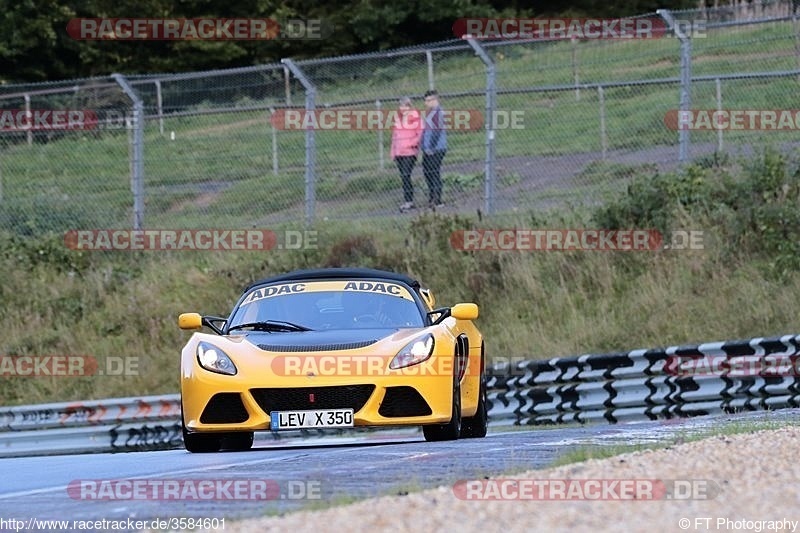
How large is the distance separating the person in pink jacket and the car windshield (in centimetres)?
913

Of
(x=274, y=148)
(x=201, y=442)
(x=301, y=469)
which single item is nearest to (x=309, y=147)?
(x=274, y=148)

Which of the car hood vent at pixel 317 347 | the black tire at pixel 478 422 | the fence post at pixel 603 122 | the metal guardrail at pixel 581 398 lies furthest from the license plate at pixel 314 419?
the fence post at pixel 603 122

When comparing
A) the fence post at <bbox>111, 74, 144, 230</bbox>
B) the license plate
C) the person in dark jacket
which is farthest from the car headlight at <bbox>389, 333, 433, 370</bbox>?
the fence post at <bbox>111, 74, 144, 230</bbox>

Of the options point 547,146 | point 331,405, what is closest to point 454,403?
point 331,405

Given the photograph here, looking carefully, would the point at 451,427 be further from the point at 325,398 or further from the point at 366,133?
the point at 366,133

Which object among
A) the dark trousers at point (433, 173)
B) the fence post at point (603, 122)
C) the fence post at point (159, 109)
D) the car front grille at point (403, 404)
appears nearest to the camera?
the car front grille at point (403, 404)

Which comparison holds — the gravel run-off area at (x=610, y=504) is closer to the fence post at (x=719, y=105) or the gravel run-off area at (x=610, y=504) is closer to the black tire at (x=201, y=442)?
the black tire at (x=201, y=442)

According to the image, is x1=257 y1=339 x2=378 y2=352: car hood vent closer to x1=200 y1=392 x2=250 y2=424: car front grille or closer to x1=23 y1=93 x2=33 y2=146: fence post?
x1=200 y1=392 x2=250 y2=424: car front grille

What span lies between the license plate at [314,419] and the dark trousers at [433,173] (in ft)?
35.5

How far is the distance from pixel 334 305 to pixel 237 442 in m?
1.29

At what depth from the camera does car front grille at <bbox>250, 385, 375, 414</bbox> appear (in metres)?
11.0

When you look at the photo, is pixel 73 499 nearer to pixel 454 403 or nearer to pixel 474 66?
pixel 454 403

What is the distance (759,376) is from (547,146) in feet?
22.2

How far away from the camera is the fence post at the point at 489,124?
20.6 m
